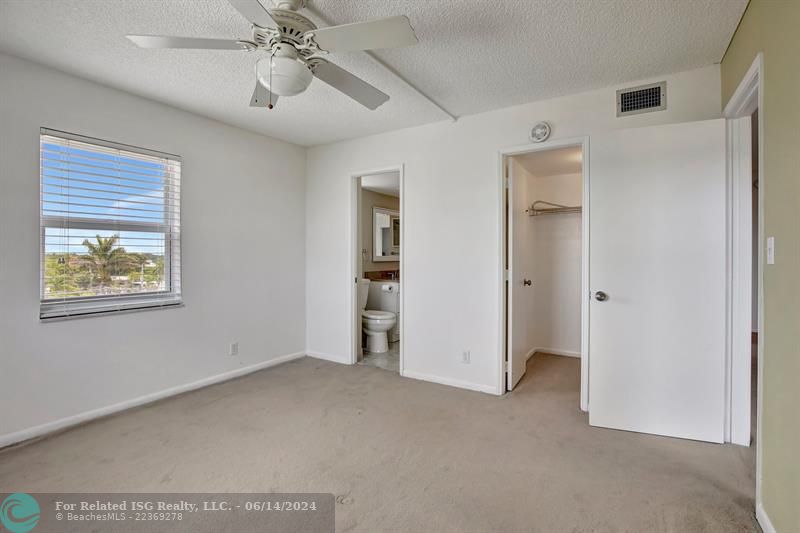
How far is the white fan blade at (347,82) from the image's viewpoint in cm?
190

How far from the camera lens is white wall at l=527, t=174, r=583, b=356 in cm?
456

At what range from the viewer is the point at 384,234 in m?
6.33

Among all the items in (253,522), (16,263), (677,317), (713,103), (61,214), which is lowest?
(253,522)

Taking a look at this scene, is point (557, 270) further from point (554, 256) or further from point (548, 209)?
point (548, 209)

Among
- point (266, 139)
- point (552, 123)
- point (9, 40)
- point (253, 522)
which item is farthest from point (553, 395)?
point (9, 40)

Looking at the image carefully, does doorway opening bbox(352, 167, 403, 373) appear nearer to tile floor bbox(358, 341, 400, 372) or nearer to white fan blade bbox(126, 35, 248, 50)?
tile floor bbox(358, 341, 400, 372)

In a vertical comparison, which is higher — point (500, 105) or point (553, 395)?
point (500, 105)

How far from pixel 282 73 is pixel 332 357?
10.3 feet

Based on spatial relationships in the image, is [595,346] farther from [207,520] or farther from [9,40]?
[9,40]

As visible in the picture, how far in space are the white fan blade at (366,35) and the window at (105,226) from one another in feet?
7.00

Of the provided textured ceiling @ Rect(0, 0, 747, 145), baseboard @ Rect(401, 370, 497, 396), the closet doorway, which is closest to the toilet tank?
baseboard @ Rect(401, 370, 497, 396)

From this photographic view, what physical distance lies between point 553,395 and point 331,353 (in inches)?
92.0

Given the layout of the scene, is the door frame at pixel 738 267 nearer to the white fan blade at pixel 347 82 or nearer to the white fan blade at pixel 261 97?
the white fan blade at pixel 347 82

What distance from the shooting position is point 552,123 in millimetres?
2977
